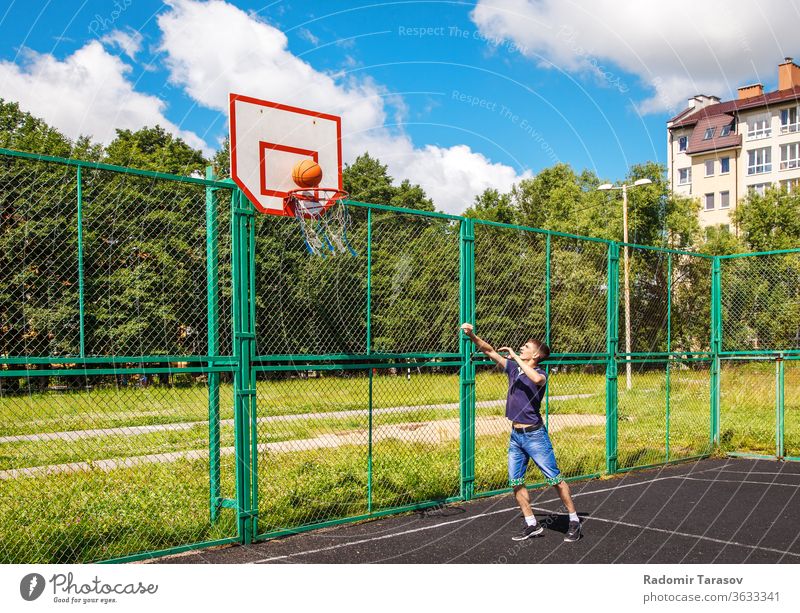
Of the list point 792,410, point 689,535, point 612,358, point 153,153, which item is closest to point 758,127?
point 153,153

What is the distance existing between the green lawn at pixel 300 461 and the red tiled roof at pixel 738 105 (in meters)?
43.9

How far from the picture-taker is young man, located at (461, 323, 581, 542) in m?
7.10

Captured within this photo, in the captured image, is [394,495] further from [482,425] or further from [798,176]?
[798,176]

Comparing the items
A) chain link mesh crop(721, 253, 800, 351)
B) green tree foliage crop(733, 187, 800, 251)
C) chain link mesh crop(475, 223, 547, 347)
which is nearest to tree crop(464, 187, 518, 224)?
green tree foliage crop(733, 187, 800, 251)

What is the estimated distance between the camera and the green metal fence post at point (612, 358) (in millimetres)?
10680

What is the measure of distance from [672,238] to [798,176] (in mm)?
23276

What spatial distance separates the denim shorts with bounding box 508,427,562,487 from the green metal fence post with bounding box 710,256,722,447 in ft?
21.9

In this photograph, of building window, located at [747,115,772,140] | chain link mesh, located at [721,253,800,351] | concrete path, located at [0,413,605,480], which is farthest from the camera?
building window, located at [747,115,772,140]

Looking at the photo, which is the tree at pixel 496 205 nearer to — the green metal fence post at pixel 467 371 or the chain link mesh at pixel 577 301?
the chain link mesh at pixel 577 301

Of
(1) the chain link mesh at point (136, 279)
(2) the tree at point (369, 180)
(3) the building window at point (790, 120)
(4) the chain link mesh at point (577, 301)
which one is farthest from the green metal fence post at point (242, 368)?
(3) the building window at point (790, 120)

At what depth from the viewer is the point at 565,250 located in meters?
14.8

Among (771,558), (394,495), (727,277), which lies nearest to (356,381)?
(394,495)

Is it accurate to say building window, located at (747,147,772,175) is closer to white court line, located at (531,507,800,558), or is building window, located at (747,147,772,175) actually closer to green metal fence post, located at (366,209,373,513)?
white court line, located at (531,507,800,558)

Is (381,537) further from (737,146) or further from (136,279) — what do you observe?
(737,146)
